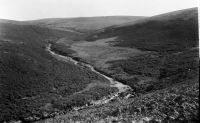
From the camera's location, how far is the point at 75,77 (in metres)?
50.3

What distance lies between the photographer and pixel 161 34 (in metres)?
92.1

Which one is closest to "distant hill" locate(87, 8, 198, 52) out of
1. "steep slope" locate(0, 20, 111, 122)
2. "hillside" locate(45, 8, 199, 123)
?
"hillside" locate(45, 8, 199, 123)

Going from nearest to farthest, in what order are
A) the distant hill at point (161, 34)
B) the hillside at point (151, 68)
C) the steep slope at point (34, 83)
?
the hillside at point (151, 68)
the steep slope at point (34, 83)
the distant hill at point (161, 34)

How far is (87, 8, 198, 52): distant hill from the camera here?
7706 cm

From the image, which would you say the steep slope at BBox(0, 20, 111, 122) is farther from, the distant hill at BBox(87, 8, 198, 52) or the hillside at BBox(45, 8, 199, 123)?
the distant hill at BBox(87, 8, 198, 52)

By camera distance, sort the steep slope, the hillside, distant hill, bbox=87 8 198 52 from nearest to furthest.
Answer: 1. the hillside
2. the steep slope
3. distant hill, bbox=87 8 198 52

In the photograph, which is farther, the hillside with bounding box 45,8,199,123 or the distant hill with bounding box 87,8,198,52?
the distant hill with bounding box 87,8,198,52

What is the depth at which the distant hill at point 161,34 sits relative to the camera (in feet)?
253

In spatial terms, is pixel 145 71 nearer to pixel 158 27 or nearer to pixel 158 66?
pixel 158 66

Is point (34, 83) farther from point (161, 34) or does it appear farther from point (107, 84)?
point (161, 34)

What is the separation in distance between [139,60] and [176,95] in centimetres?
3737

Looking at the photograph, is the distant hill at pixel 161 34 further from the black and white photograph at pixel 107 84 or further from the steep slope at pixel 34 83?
the steep slope at pixel 34 83

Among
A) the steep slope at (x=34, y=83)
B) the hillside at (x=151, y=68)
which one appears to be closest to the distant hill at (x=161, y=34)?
the hillside at (x=151, y=68)

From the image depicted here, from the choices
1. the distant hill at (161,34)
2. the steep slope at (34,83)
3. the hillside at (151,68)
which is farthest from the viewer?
the distant hill at (161,34)
